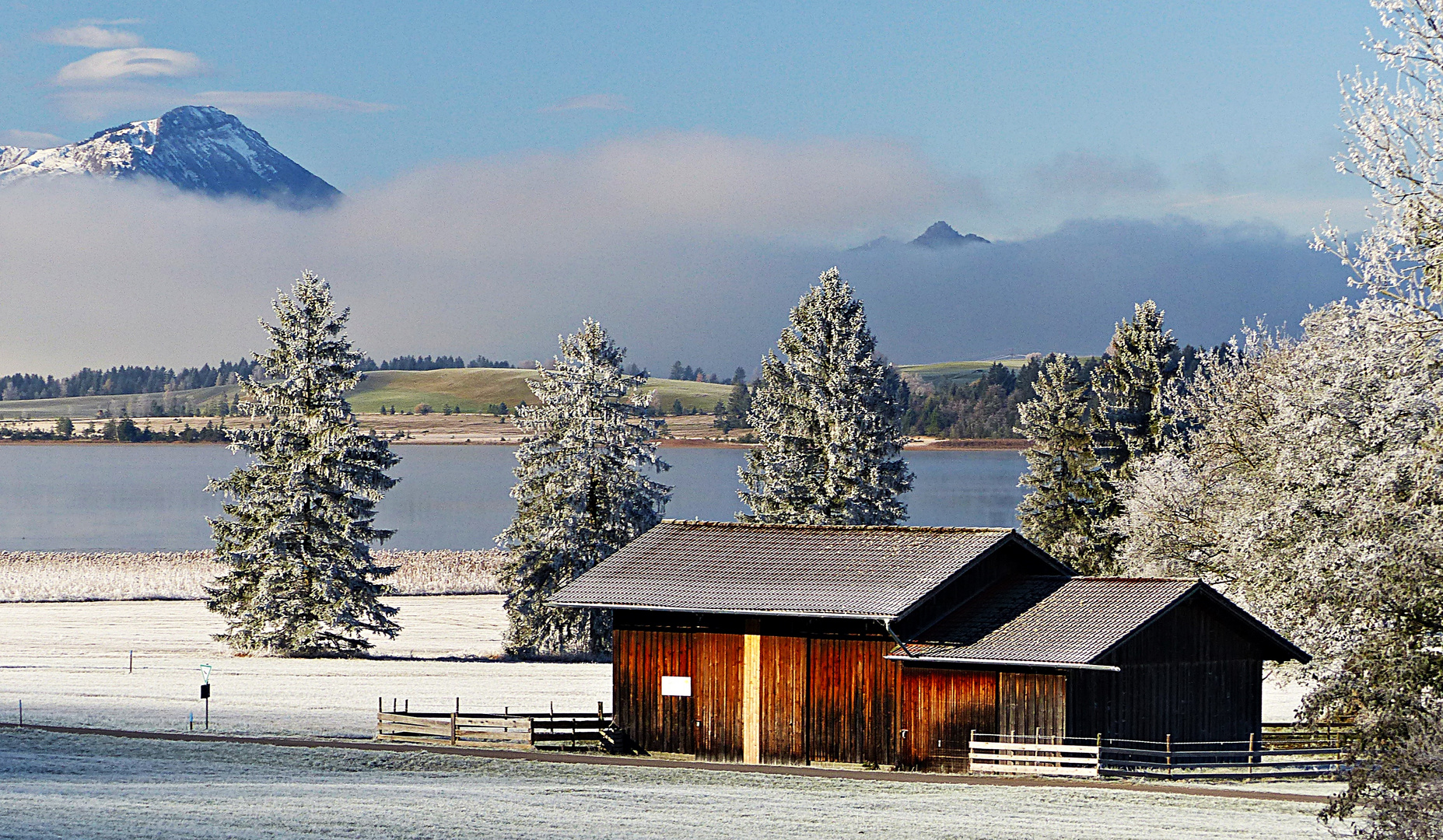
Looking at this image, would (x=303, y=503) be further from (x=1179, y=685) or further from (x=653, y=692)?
(x=1179, y=685)

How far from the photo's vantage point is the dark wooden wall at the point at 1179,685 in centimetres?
3331

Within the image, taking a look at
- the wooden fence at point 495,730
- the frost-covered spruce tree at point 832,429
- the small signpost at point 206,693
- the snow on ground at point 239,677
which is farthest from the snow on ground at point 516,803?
the frost-covered spruce tree at point 832,429

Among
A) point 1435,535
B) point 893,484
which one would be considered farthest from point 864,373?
point 1435,535

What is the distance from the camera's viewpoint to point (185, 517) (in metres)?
149

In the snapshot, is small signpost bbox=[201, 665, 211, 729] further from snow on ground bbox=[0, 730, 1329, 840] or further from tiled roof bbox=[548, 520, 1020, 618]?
tiled roof bbox=[548, 520, 1020, 618]

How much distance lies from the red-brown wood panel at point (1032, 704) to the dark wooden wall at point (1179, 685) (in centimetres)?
25

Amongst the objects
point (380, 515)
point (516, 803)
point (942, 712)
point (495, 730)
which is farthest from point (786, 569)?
point (380, 515)

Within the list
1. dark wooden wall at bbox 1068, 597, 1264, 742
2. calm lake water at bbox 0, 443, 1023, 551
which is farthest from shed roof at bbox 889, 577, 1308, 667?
calm lake water at bbox 0, 443, 1023, 551

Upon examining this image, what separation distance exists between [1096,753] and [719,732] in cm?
861

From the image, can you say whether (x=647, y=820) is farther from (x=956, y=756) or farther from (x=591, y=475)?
(x=591, y=475)

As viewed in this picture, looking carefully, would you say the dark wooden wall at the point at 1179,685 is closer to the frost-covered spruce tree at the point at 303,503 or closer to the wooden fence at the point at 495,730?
the wooden fence at the point at 495,730

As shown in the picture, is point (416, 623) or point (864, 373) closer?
point (864, 373)

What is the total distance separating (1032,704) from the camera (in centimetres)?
3316

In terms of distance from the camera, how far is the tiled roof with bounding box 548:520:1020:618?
3538 centimetres
